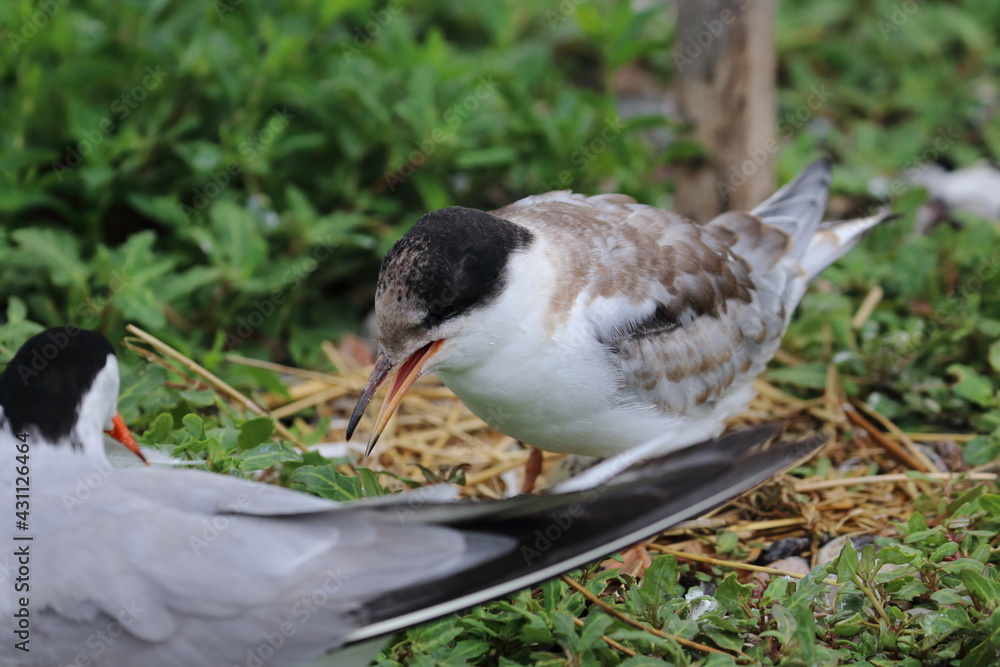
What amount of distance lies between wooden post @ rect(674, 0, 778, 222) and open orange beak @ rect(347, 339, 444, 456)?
9.40 feet

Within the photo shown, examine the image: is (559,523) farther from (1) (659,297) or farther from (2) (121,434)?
(2) (121,434)

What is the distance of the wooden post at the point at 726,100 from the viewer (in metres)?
5.27

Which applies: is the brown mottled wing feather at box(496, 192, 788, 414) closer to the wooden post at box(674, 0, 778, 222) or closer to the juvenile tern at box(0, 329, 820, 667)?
the juvenile tern at box(0, 329, 820, 667)

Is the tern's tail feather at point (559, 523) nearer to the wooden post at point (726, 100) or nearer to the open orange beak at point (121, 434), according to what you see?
the open orange beak at point (121, 434)

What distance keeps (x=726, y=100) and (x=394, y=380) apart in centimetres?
299

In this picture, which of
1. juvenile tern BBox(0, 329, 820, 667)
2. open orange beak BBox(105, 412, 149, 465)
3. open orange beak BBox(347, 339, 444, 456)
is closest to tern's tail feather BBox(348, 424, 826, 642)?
juvenile tern BBox(0, 329, 820, 667)

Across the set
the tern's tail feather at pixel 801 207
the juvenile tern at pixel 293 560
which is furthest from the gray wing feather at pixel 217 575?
the tern's tail feather at pixel 801 207

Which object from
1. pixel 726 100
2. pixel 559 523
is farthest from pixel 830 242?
pixel 559 523

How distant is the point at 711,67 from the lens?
213 inches

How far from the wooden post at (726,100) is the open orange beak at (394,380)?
286cm

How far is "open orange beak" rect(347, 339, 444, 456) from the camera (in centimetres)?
319

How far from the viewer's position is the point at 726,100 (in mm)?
5453

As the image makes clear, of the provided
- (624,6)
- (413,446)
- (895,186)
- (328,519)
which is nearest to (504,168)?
(624,6)

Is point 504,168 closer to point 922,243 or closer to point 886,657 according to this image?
point 922,243
